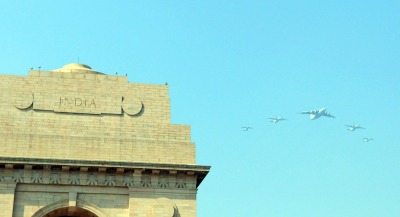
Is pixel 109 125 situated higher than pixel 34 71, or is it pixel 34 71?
pixel 34 71

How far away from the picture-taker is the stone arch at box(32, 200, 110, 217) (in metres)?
32.9

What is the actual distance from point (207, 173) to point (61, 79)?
9.79 meters

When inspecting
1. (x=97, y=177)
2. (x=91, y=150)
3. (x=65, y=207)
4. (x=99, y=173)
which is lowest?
(x=65, y=207)

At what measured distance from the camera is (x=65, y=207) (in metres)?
33.3

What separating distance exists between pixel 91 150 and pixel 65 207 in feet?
10.7

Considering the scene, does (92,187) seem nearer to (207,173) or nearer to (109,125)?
(109,125)

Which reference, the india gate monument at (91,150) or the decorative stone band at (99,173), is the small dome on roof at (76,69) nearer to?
the india gate monument at (91,150)

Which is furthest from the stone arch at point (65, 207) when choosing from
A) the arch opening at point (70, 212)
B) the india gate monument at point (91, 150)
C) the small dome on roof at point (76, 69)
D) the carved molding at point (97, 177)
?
the small dome on roof at point (76, 69)

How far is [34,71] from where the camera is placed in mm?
36531

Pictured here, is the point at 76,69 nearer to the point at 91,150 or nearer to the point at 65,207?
the point at 91,150

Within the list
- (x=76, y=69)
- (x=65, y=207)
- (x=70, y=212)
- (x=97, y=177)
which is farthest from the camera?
(x=76, y=69)

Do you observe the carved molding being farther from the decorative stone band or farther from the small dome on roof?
the small dome on roof

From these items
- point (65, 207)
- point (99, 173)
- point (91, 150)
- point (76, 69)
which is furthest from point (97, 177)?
point (76, 69)

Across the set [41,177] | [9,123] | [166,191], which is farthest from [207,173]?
[9,123]
